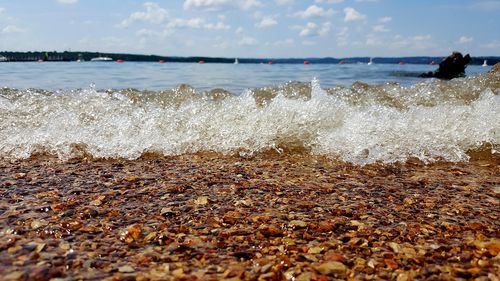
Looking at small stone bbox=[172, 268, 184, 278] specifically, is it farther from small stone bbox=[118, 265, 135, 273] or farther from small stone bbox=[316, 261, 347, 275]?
small stone bbox=[316, 261, 347, 275]

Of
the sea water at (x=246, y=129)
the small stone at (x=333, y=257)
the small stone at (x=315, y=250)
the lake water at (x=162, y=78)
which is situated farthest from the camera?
the lake water at (x=162, y=78)

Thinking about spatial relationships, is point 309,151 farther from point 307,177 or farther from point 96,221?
point 96,221

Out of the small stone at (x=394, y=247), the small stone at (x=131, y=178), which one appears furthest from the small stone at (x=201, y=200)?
the small stone at (x=394, y=247)

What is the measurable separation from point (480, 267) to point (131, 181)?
3080 mm

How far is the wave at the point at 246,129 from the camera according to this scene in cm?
570

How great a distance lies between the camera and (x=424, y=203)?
145 inches

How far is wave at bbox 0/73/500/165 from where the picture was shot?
18.7ft

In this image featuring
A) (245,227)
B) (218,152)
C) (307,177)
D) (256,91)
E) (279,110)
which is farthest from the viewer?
(256,91)

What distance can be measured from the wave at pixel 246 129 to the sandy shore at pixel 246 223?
30.0 inches

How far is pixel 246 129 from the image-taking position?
636 cm

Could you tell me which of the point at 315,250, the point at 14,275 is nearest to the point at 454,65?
the point at 315,250

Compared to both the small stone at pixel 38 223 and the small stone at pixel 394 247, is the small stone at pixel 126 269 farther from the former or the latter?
the small stone at pixel 394 247

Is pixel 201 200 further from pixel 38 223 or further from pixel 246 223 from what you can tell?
pixel 38 223

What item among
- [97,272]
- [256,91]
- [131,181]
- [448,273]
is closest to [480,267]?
[448,273]
